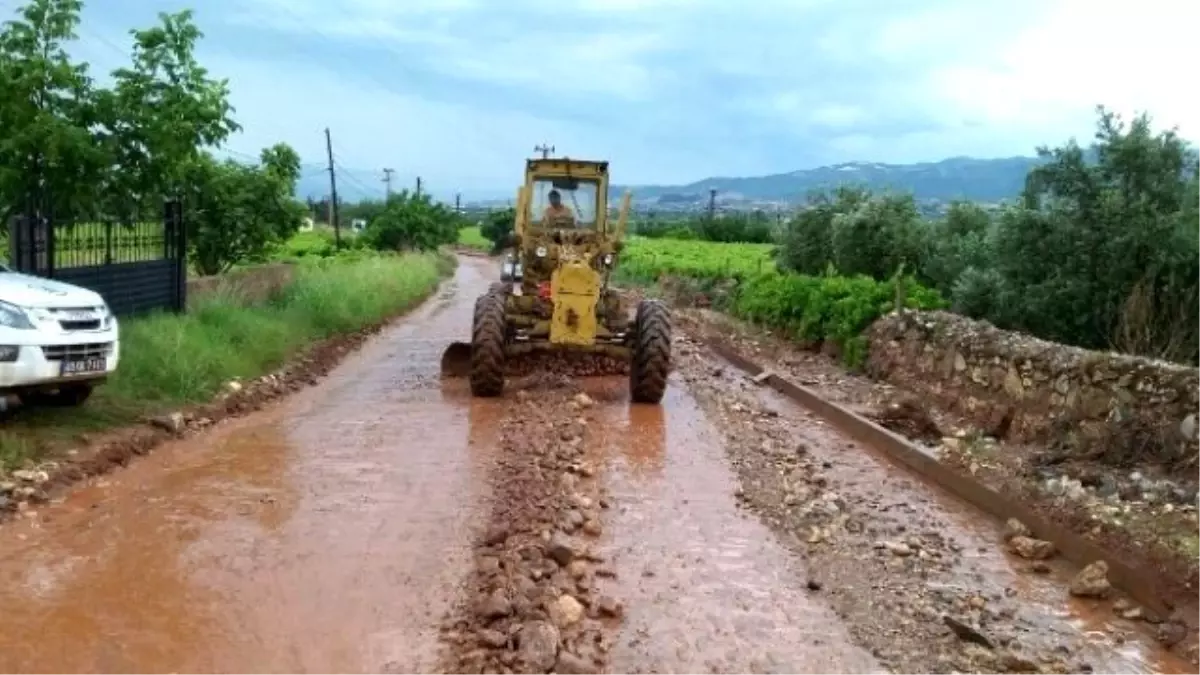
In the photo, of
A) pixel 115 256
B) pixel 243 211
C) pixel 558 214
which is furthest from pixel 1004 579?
pixel 243 211

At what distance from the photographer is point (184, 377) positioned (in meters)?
12.0

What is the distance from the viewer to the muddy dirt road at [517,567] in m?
5.69

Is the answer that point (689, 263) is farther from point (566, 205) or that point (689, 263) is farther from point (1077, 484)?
point (1077, 484)

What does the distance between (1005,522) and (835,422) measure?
4.27 m

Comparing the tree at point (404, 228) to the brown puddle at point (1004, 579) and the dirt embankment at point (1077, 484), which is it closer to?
the dirt embankment at point (1077, 484)

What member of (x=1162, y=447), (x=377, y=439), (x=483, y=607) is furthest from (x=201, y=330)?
(x=1162, y=447)

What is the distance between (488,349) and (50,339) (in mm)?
5133

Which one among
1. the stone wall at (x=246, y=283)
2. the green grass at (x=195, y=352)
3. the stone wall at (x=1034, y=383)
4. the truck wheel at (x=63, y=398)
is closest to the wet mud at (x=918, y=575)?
the stone wall at (x=1034, y=383)

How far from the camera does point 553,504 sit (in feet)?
27.4

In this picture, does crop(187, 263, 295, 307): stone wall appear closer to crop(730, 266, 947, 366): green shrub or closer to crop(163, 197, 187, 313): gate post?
crop(163, 197, 187, 313): gate post

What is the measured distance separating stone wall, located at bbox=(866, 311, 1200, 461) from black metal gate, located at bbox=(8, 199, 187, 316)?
9.38 metres

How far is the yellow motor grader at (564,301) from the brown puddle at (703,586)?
2.77 meters

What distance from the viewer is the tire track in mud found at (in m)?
5.43

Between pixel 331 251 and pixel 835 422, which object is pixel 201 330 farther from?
pixel 331 251
